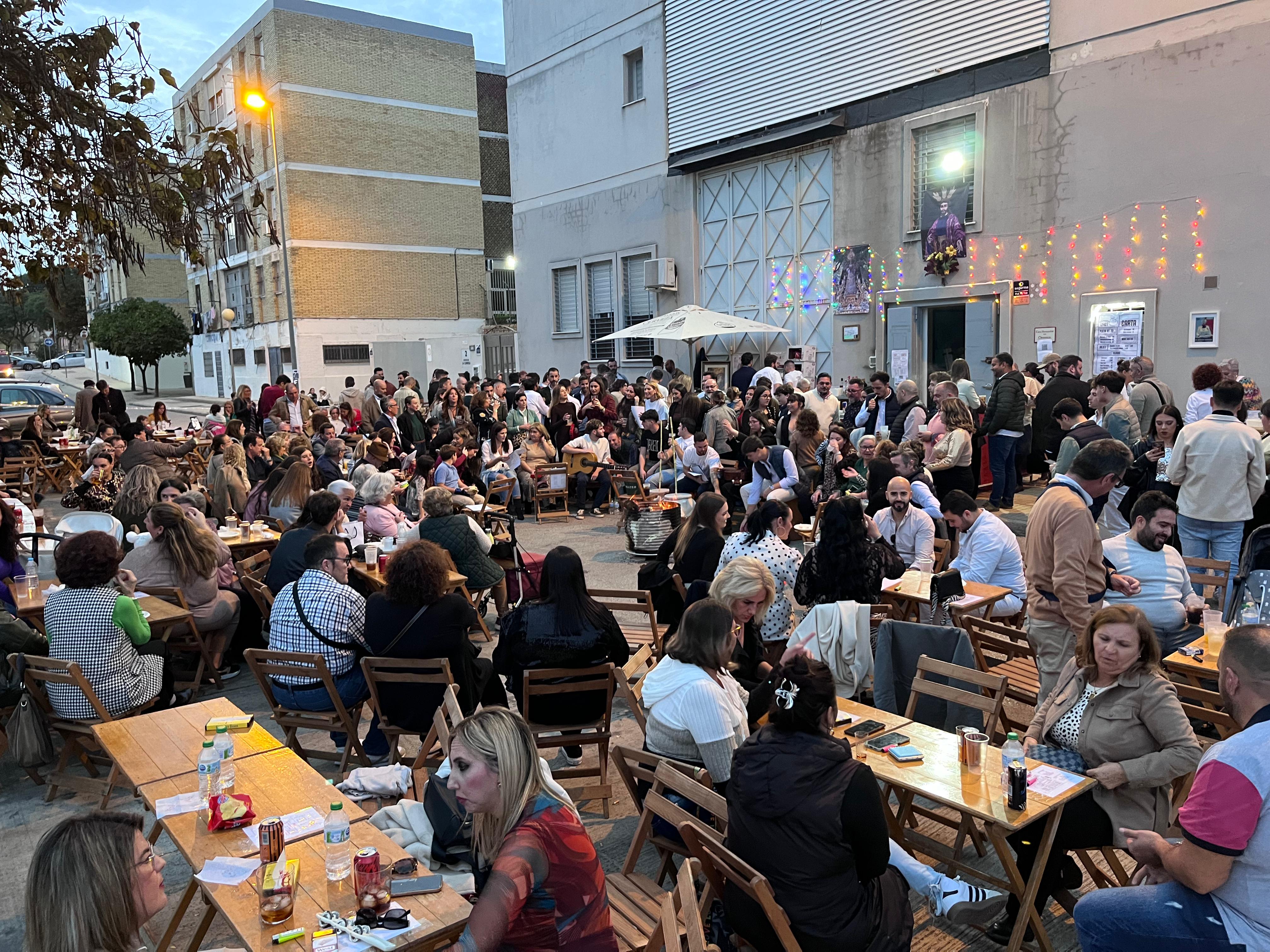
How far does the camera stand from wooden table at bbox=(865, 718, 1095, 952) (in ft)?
11.0

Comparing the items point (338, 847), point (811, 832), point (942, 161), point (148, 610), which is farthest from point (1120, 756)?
point (942, 161)

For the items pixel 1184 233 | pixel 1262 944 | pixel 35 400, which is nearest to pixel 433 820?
pixel 1262 944

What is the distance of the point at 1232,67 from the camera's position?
11.3m

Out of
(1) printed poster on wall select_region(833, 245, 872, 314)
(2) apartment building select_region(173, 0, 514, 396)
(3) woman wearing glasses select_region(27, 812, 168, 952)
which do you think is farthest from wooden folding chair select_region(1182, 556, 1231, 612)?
(2) apartment building select_region(173, 0, 514, 396)

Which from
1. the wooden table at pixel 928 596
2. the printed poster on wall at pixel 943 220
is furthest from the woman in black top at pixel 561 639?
the printed poster on wall at pixel 943 220

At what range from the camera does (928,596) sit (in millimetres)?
5836

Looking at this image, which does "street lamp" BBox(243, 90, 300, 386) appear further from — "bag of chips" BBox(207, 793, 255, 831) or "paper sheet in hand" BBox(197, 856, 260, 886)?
"paper sheet in hand" BBox(197, 856, 260, 886)

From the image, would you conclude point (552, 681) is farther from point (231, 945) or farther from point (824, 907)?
point (824, 907)

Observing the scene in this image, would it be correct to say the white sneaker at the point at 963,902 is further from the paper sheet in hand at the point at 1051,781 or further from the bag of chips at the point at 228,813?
the bag of chips at the point at 228,813

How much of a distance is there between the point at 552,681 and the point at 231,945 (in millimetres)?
1870

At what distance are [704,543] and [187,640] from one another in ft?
12.9

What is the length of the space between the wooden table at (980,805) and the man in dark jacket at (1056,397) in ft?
25.3

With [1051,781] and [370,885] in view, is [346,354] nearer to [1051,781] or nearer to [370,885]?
[370,885]

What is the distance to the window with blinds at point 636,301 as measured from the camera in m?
→ 21.2
